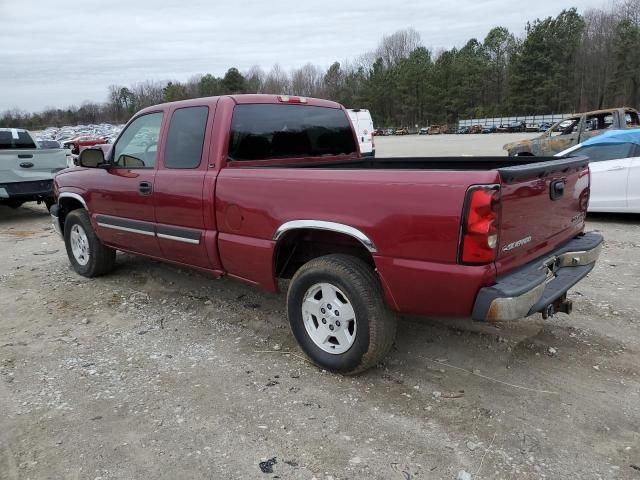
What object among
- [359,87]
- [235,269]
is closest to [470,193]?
[235,269]

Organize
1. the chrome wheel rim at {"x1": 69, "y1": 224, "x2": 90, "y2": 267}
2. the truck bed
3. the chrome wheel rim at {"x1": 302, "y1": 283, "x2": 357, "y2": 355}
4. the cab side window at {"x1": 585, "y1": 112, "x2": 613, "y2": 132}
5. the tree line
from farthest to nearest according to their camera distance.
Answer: the tree line, the cab side window at {"x1": 585, "y1": 112, "x2": 613, "y2": 132}, the chrome wheel rim at {"x1": 69, "y1": 224, "x2": 90, "y2": 267}, the truck bed, the chrome wheel rim at {"x1": 302, "y1": 283, "x2": 357, "y2": 355}

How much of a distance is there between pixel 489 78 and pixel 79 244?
86726 mm

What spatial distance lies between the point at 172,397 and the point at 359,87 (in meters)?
95.3

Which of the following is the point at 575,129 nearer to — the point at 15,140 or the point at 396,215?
A: the point at 396,215

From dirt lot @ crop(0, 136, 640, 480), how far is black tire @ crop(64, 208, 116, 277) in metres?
0.84

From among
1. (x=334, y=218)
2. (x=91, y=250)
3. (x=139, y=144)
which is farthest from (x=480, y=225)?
(x=91, y=250)

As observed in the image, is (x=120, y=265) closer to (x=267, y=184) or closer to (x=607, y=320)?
(x=267, y=184)

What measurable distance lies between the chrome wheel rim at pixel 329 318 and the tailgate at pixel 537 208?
1070mm

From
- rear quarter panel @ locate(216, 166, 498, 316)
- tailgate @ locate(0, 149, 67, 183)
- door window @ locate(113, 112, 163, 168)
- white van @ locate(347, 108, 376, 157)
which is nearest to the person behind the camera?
rear quarter panel @ locate(216, 166, 498, 316)

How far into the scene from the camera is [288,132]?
183 inches

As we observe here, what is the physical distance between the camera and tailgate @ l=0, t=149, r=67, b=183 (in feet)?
32.7

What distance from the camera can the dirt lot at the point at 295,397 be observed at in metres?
2.73

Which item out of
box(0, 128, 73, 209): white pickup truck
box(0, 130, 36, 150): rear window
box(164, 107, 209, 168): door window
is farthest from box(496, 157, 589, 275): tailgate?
box(0, 130, 36, 150): rear window

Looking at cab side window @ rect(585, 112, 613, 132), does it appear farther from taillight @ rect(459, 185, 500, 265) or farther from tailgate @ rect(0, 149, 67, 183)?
tailgate @ rect(0, 149, 67, 183)
